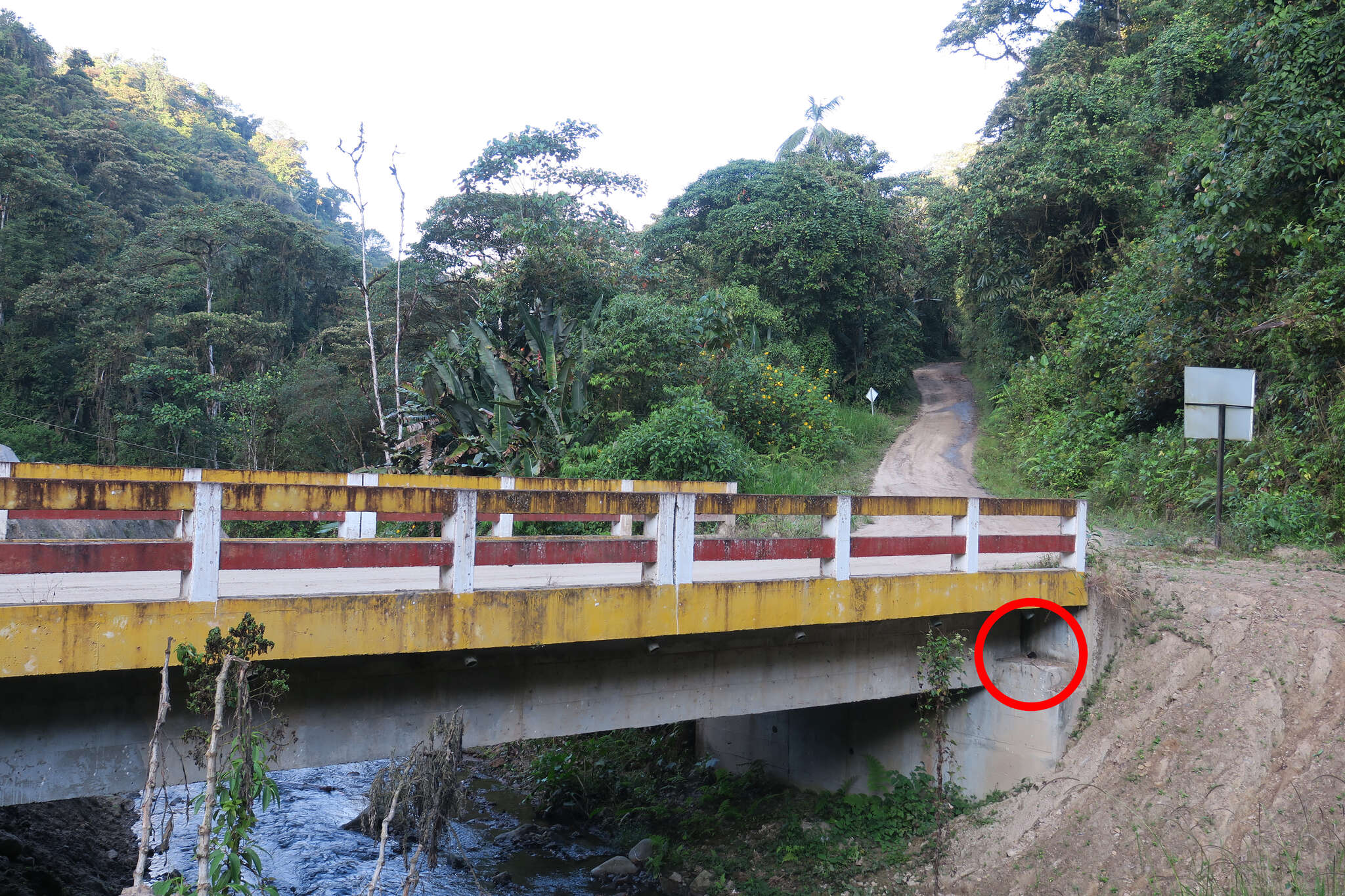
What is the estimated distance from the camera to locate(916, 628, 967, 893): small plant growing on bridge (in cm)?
798

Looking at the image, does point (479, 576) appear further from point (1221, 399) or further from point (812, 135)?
point (812, 135)

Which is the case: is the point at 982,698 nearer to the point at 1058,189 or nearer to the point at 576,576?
the point at 576,576

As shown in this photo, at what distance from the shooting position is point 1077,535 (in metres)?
8.85

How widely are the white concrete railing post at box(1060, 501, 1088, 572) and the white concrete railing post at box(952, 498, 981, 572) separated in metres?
1.40

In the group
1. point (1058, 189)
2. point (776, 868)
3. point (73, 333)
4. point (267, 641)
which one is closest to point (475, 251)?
point (73, 333)

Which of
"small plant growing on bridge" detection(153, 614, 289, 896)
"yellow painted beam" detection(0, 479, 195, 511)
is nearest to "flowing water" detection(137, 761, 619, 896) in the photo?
"small plant growing on bridge" detection(153, 614, 289, 896)

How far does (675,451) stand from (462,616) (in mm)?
9131

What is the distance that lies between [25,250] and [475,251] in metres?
15.9

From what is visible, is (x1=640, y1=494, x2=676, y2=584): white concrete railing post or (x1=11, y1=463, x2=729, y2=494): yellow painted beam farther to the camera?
(x1=11, y1=463, x2=729, y2=494): yellow painted beam

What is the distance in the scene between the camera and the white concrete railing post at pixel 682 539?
6.32 meters

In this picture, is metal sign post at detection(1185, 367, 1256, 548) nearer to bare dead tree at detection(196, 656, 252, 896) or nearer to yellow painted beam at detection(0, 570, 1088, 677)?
yellow painted beam at detection(0, 570, 1088, 677)

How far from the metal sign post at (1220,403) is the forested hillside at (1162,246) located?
4.82 feet

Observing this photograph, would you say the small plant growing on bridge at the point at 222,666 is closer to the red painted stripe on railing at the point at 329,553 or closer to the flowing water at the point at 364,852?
the red painted stripe on railing at the point at 329,553

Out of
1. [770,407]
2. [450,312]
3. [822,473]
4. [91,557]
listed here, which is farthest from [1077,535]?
[450,312]
